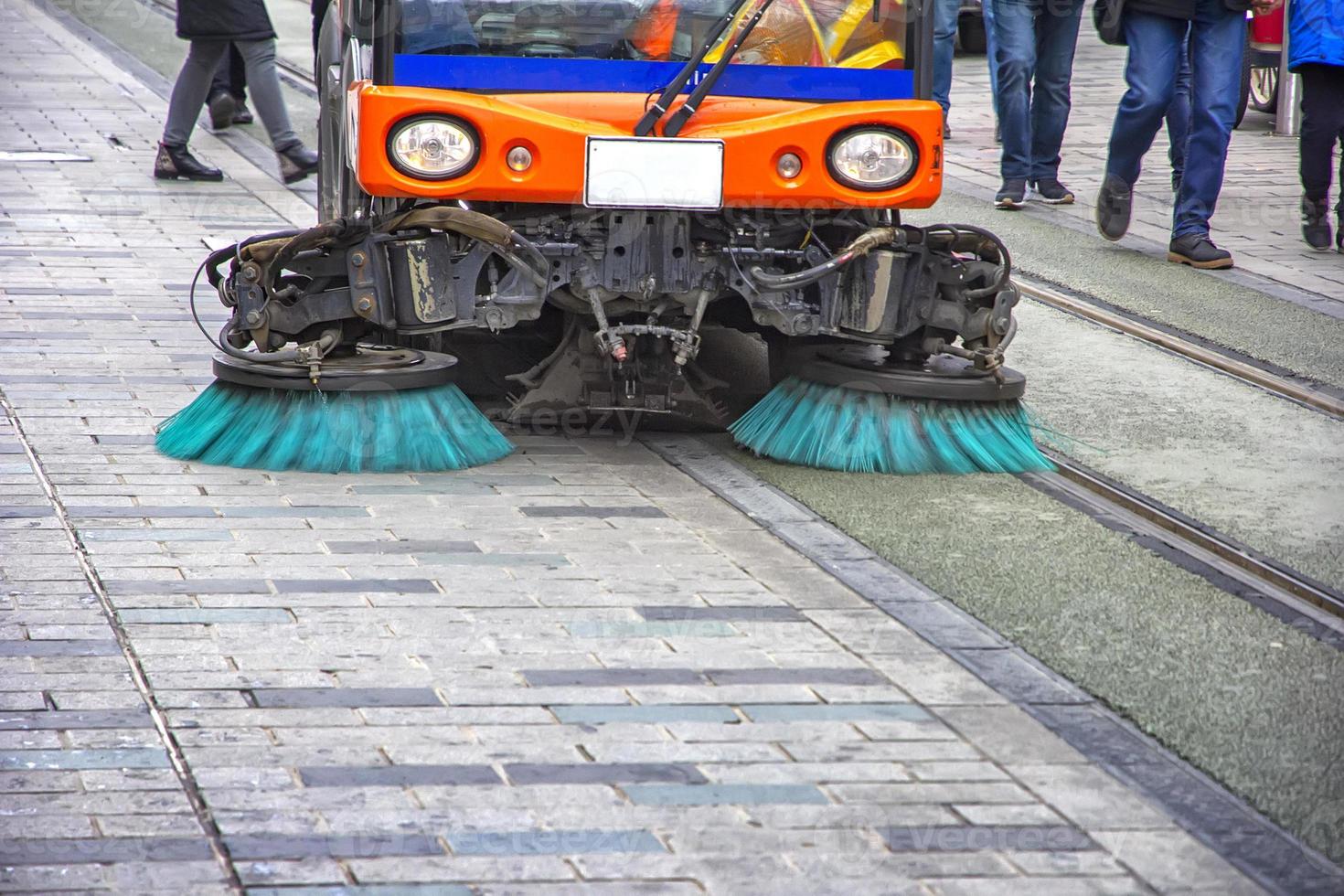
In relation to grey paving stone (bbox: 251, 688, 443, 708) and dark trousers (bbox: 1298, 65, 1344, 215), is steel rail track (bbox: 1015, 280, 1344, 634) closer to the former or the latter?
grey paving stone (bbox: 251, 688, 443, 708)

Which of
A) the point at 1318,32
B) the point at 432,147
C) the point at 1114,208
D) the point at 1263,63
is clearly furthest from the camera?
the point at 1263,63

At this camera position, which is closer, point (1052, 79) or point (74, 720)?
point (74, 720)

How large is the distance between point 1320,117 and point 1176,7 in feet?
3.27

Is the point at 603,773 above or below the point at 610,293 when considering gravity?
below

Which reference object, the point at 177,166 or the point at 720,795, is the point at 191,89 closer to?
the point at 177,166

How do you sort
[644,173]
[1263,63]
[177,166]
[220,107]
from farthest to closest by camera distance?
[1263,63], [220,107], [177,166], [644,173]

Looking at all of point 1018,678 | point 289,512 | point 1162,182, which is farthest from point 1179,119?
point 1018,678

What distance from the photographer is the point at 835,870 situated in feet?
10.4

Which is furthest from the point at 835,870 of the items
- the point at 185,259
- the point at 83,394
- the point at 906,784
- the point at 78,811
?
the point at 185,259

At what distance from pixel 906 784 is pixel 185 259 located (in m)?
6.12

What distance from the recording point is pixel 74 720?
3.72m

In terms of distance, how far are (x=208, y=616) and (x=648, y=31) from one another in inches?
92.1

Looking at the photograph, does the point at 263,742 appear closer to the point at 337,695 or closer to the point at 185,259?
the point at 337,695

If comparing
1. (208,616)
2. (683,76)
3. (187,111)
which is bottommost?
(208,616)
